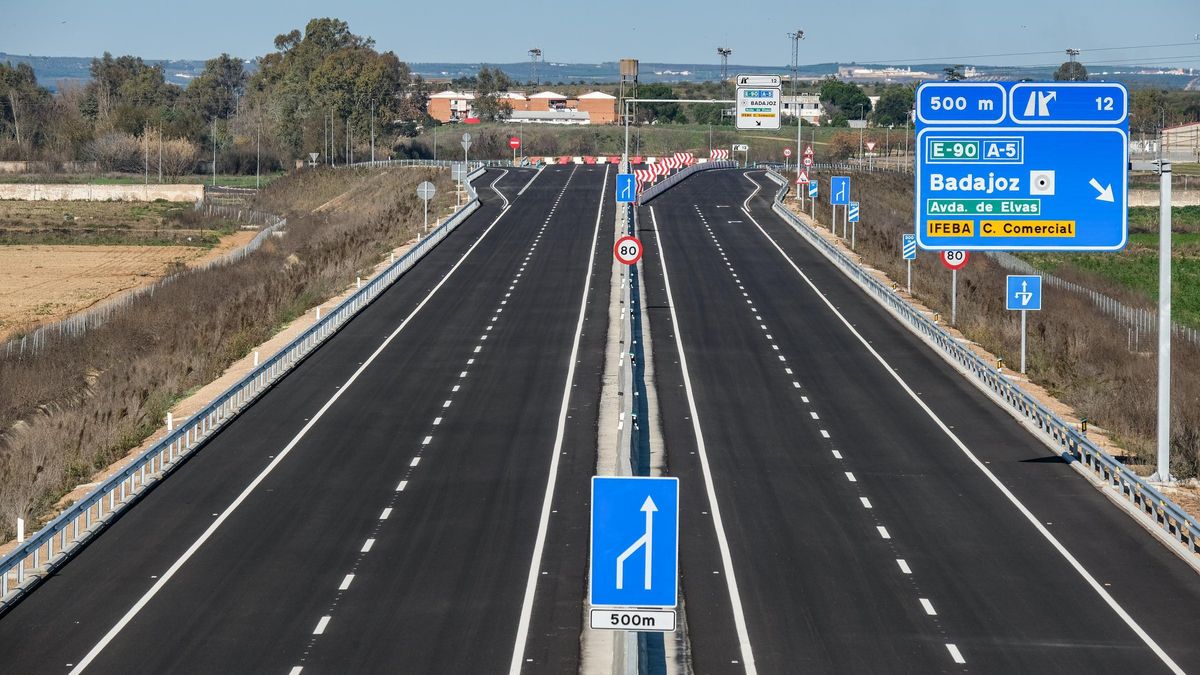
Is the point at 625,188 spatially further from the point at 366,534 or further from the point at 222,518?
the point at 366,534

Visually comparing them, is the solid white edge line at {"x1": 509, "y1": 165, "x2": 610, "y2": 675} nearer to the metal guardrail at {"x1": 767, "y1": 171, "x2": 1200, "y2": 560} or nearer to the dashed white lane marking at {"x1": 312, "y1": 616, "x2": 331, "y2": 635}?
the dashed white lane marking at {"x1": 312, "y1": 616, "x2": 331, "y2": 635}

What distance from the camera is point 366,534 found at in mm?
25781

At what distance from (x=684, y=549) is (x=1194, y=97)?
7210 inches

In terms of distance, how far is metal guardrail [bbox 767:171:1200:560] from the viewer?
25.7m

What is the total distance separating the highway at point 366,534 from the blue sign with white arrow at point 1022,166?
8.68m

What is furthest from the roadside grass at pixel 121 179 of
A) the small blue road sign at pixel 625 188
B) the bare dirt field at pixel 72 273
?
the small blue road sign at pixel 625 188

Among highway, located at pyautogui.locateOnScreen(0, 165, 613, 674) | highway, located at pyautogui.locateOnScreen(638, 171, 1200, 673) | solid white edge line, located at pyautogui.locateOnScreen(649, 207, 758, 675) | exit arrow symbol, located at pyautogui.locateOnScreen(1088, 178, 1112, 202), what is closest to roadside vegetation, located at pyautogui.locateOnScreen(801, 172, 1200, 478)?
highway, located at pyautogui.locateOnScreen(638, 171, 1200, 673)

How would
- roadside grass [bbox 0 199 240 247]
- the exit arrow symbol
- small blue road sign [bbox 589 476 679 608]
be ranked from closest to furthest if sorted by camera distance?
small blue road sign [bbox 589 476 679 608], the exit arrow symbol, roadside grass [bbox 0 199 240 247]

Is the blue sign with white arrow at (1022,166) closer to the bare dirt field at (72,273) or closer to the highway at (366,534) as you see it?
the highway at (366,534)

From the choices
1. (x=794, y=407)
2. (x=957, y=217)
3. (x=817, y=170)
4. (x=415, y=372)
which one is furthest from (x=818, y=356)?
(x=817, y=170)

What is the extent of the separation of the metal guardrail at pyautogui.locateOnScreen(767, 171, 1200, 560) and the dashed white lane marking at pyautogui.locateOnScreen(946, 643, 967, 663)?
6049 mm

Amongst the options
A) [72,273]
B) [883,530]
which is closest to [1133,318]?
[883,530]

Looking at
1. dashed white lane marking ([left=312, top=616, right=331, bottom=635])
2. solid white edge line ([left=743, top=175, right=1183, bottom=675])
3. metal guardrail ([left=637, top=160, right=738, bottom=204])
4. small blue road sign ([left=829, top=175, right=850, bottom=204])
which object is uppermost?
metal guardrail ([left=637, top=160, right=738, bottom=204])

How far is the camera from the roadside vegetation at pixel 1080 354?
34.5 meters
